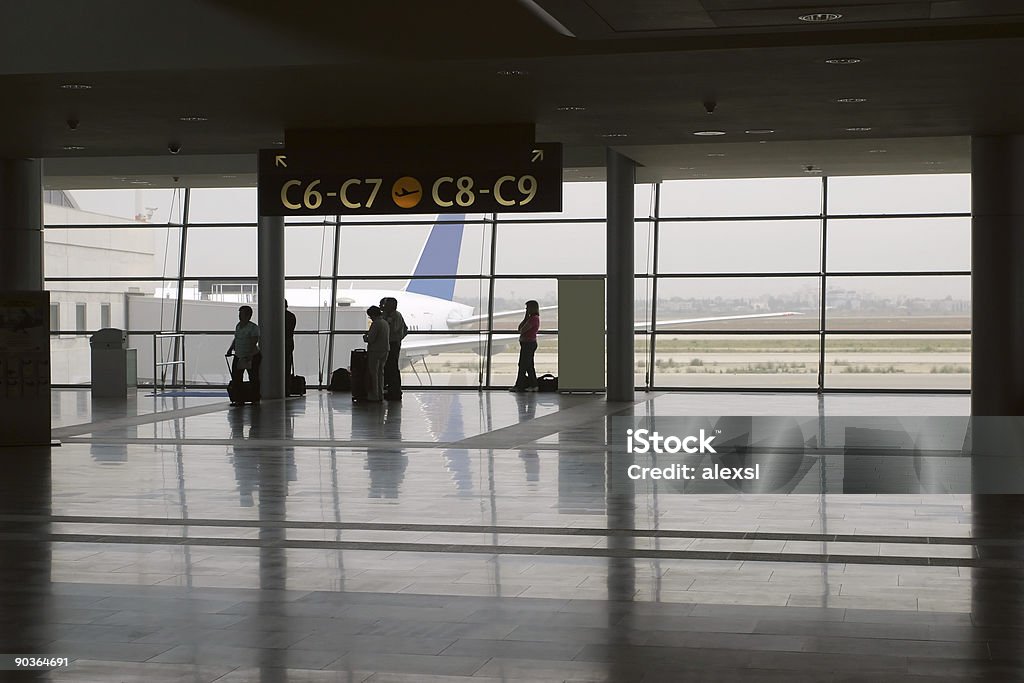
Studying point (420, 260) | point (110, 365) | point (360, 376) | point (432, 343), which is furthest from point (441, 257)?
point (110, 365)

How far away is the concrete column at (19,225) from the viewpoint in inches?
523

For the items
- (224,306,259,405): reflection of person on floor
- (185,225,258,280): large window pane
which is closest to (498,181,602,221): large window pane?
(185,225,258,280): large window pane

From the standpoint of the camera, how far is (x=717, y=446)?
1326cm

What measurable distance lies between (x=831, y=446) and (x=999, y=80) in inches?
186

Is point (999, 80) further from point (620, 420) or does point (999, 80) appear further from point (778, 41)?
point (620, 420)

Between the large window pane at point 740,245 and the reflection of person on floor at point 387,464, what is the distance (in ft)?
66.8

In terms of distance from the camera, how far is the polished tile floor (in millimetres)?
4957

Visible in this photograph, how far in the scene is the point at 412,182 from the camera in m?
10.2

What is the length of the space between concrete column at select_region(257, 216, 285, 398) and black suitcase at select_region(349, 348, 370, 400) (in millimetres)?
1395

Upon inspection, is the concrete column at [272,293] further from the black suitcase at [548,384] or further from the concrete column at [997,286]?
the concrete column at [997,286]

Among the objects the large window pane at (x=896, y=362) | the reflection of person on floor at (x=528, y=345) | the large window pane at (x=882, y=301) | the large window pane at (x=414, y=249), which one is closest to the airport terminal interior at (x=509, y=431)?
the reflection of person on floor at (x=528, y=345)

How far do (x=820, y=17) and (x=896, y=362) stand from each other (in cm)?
3981

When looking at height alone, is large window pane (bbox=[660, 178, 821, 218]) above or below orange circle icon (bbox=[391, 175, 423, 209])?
above

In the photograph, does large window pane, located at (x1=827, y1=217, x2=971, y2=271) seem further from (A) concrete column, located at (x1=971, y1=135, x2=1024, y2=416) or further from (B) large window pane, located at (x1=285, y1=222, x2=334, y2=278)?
(A) concrete column, located at (x1=971, y1=135, x2=1024, y2=416)
